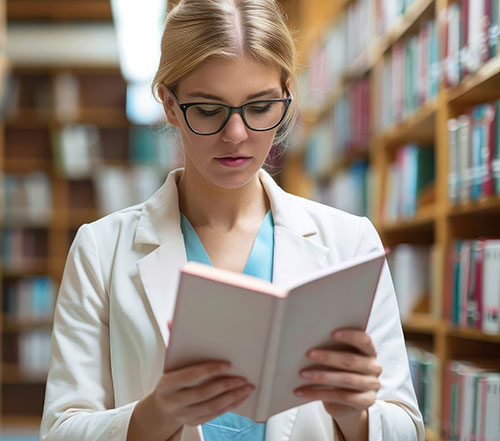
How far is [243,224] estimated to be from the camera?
1560mm

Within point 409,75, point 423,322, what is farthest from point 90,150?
point 423,322

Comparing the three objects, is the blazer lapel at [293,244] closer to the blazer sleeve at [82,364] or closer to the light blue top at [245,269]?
the light blue top at [245,269]

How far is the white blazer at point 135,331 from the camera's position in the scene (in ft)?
4.42

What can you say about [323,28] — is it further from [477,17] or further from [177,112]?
[177,112]

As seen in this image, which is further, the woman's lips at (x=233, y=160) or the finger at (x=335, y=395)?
the woman's lips at (x=233, y=160)

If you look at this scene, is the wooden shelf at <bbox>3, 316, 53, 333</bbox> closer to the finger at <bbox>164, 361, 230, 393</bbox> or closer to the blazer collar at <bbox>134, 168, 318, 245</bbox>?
the blazer collar at <bbox>134, 168, 318, 245</bbox>

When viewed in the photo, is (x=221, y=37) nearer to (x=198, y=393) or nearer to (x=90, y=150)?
(x=198, y=393)

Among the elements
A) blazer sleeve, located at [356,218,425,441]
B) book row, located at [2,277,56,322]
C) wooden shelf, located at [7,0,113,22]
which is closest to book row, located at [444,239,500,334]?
blazer sleeve, located at [356,218,425,441]

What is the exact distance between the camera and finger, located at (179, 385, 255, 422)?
3.74ft

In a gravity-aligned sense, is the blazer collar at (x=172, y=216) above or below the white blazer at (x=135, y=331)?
above

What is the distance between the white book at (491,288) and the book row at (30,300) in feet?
15.5

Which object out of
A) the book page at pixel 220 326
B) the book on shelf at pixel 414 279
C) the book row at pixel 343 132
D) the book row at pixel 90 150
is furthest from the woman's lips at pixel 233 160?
the book row at pixel 90 150

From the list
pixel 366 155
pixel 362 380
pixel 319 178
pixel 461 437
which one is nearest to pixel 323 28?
pixel 319 178

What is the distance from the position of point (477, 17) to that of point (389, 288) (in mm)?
1316
